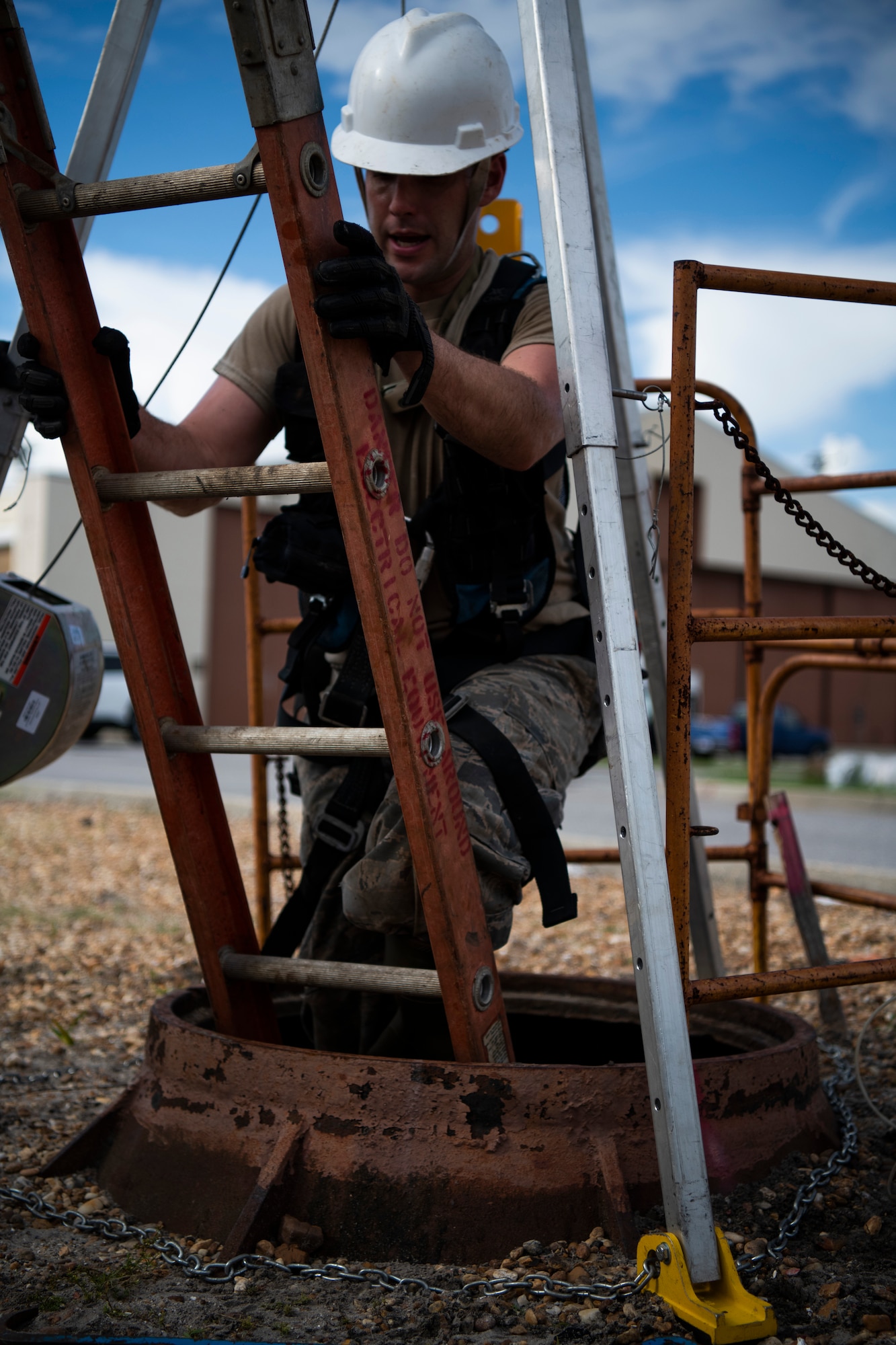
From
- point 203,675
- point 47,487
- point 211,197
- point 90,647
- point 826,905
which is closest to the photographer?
point 211,197

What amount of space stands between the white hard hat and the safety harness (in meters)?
0.29

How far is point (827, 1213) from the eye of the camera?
1951 millimetres

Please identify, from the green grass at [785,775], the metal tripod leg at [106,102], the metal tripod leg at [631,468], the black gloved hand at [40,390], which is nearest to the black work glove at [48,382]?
the black gloved hand at [40,390]

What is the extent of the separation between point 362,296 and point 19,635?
1.00 metres

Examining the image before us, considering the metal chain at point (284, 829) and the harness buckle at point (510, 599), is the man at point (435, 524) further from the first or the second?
the metal chain at point (284, 829)

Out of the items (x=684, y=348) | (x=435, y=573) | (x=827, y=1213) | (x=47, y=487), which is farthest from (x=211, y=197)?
(x=47, y=487)

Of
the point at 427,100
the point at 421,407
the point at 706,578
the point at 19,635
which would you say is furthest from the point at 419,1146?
the point at 706,578

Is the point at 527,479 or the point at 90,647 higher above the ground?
the point at 527,479

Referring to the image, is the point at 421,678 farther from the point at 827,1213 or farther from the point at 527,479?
the point at 827,1213

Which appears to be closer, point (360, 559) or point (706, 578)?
point (360, 559)

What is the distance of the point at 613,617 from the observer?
168 cm

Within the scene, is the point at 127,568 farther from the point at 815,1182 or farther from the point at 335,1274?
the point at 815,1182

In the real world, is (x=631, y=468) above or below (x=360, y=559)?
above

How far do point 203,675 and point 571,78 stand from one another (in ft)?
74.3
